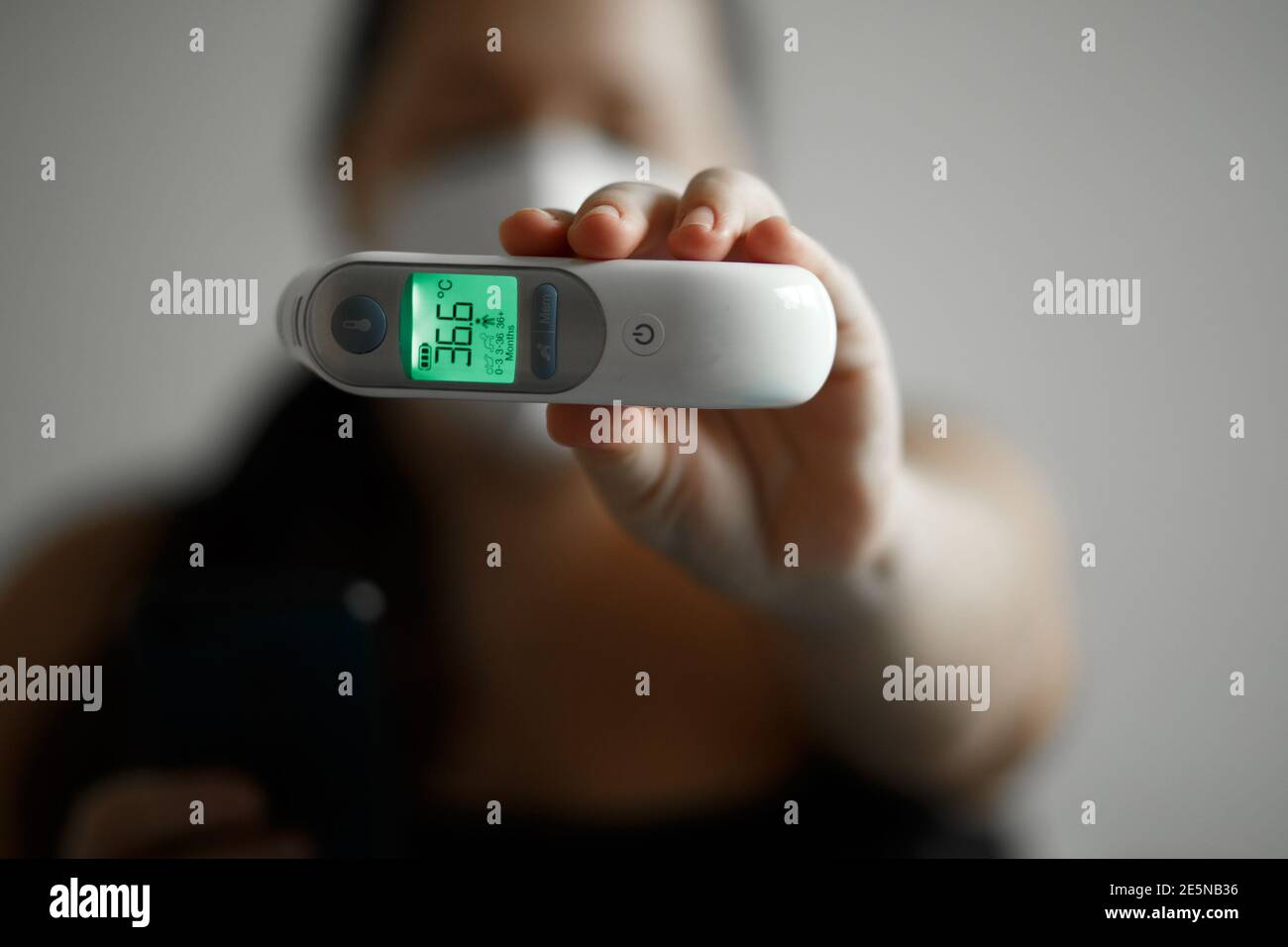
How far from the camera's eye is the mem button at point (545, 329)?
0.39 m

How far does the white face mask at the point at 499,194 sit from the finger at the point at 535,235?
15cm

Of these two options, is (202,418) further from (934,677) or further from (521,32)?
(934,677)

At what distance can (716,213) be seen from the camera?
1.36 feet

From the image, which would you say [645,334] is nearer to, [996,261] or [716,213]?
[716,213]

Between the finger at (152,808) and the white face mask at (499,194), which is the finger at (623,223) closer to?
the white face mask at (499,194)

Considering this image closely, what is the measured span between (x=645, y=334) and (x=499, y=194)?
226 mm

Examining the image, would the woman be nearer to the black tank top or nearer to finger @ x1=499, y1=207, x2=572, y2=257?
the black tank top

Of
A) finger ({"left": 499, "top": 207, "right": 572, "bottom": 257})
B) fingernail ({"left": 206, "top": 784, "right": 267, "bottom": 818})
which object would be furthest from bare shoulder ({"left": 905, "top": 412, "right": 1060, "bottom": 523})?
fingernail ({"left": 206, "top": 784, "right": 267, "bottom": 818})

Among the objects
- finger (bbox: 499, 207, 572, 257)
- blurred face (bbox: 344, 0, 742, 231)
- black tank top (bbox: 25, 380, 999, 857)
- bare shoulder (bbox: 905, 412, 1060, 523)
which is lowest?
black tank top (bbox: 25, 380, 999, 857)

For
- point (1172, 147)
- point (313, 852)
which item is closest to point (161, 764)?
point (313, 852)

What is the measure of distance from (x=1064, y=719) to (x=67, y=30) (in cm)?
74

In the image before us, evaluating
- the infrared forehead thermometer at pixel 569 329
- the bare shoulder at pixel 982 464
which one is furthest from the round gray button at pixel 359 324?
the bare shoulder at pixel 982 464

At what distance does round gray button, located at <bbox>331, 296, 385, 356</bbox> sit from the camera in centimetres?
39

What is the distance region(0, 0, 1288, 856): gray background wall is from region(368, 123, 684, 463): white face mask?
6 centimetres
